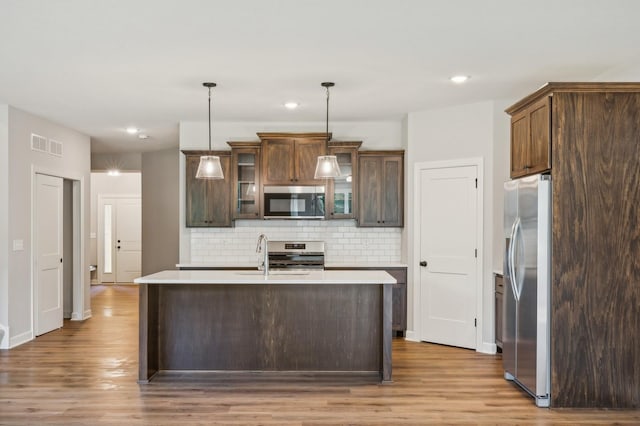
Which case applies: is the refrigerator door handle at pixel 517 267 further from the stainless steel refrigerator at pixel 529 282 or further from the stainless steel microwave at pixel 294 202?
the stainless steel microwave at pixel 294 202

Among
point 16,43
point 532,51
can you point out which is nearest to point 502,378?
point 532,51

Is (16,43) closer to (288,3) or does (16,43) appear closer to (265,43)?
(265,43)

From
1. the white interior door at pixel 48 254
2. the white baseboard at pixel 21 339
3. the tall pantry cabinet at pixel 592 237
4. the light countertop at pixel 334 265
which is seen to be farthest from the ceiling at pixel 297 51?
the white baseboard at pixel 21 339

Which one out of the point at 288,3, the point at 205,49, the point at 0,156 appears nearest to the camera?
the point at 288,3

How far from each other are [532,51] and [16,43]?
371 centimetres

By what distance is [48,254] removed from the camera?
693cm

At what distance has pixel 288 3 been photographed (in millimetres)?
3246

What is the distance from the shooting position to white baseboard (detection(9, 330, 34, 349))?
237 inches

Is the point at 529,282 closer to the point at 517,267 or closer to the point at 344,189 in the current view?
the point at 517,267

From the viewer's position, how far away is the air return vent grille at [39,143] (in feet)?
21.4

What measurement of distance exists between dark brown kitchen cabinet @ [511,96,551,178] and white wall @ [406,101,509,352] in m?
0.98

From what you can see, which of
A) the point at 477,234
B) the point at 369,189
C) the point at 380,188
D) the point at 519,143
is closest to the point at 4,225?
the point at 369,189

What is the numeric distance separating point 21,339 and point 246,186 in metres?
3.04

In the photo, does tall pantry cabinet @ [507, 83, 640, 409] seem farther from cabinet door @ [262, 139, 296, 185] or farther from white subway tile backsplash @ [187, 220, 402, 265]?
cabinet door @ [262, 139, 296, 185]
